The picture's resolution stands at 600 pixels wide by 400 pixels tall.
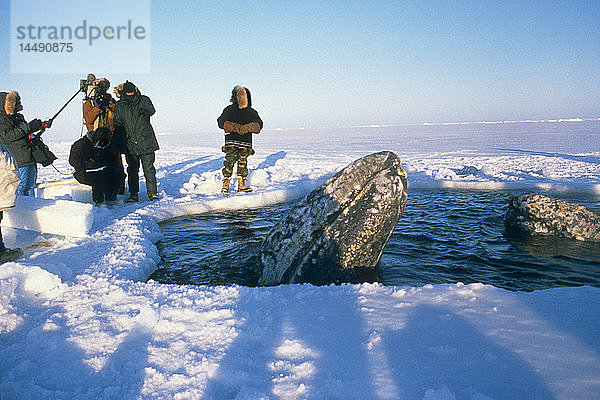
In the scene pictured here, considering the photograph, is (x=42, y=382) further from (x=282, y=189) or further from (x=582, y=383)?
(x=282, y=189)

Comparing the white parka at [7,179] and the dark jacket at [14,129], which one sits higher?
the dark jacket at [14,129]

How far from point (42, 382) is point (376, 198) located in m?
2.93

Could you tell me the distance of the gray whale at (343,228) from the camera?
3.66m

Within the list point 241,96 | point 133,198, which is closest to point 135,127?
point 133,198

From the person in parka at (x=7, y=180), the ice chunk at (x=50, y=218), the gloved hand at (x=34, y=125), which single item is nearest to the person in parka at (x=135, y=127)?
the gloved hand at (x=34, y=125)

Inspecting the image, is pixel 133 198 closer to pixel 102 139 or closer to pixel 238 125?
pixel 102 139

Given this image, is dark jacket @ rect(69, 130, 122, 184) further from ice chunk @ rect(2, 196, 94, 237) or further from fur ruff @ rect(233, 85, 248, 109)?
fur ruff @ rect(233, 85, 248, 109)

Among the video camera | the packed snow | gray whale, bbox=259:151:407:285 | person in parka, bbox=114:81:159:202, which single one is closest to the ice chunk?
the packed snow


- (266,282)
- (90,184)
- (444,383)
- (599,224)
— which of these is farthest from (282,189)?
(444,383)

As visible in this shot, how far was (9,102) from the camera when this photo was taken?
609cm

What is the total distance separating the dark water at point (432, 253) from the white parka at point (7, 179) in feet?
4.81

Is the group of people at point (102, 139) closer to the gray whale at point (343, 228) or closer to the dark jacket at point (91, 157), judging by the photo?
the dark jacket at point (91, 157)

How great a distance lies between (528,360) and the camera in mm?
1688

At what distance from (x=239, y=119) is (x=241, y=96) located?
1.60 ft
